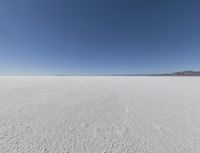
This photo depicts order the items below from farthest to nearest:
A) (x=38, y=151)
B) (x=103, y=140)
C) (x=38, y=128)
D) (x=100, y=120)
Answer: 1. (x=100, y=120)
2. (x=38, y=128)
3. (x=103, y=140)
4. (x=38, y=151)

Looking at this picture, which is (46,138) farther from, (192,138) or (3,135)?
(192,138)

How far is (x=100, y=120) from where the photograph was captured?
223 centimetres

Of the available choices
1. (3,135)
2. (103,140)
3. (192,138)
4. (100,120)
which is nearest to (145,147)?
(103,140)

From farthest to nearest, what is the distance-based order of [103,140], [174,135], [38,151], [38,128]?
[38,128], [174,135], [103,140], [38,151]

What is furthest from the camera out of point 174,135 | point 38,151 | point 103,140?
point 174,135

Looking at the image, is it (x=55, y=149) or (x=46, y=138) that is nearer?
(x=55, y=149)

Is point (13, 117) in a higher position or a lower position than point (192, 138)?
higher

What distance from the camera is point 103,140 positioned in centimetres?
157

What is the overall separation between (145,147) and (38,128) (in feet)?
5.76

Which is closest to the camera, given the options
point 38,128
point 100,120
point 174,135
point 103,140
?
point 103,140

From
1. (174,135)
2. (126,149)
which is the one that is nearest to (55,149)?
(126,149)

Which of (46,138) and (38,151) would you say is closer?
(38,151)

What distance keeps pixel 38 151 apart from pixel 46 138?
0.26 meters

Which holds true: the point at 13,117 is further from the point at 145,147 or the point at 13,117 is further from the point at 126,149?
the point at 145,147
